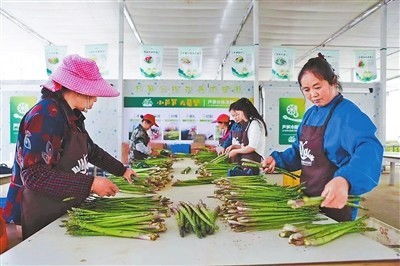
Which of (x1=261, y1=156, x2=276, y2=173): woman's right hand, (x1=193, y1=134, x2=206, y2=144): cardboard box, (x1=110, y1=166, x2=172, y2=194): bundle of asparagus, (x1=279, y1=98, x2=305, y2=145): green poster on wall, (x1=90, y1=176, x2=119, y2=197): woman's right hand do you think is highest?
(x1=279, y1=98, x2=305, y2=145): green poster on wall

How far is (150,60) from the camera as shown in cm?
831

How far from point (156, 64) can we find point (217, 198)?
612 centimetres

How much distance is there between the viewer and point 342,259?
1480 millimetres

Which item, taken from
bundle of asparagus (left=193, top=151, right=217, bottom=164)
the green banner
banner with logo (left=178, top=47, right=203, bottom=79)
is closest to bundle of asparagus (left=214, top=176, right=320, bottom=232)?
bundle of asparagus (left=193, top=151, right=217, bottom=164)

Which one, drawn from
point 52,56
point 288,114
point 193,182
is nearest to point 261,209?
point 193,182

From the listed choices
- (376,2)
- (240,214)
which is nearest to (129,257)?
(240,214)

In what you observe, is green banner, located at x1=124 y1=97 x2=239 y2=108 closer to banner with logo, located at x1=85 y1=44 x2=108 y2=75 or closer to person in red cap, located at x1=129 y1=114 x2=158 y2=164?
banner with logo, located at x1=85 y1=44 x2=108 y2=75

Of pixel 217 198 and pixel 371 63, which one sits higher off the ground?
pixel 371 63

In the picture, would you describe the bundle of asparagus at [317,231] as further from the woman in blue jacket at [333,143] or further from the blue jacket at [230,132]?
the blue jacket at [230,132]

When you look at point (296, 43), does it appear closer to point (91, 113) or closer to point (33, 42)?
point (91, 113)

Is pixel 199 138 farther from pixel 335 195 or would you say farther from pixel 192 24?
pixel 335 195

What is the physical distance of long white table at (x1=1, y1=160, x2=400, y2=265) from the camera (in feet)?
4.79

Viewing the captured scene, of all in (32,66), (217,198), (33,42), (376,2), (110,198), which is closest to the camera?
(110,198)

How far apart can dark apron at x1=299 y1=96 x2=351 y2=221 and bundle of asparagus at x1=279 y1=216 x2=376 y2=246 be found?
58cm
